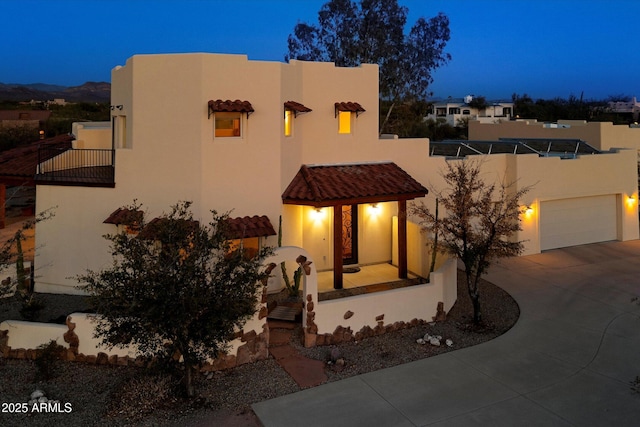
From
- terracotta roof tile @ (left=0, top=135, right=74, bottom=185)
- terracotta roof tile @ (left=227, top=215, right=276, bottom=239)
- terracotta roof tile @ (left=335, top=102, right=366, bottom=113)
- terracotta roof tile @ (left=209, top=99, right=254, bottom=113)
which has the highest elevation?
terracotta roof tile @ (left=335, top=102, right=366, bottom=113)

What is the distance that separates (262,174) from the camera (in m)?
15.0

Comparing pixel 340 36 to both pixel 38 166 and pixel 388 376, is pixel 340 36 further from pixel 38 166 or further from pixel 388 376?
pixel 388 376

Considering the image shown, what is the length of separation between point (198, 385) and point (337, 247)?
6409 millimetres

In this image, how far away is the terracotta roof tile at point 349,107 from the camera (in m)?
16.5

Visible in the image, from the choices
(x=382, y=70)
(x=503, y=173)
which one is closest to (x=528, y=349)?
(x=503, y=173)

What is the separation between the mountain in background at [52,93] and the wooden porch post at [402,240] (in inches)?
A: 2896

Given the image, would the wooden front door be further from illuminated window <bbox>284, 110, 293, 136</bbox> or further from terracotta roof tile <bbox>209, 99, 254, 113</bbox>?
terracotta roof tile <bbox>209, 99, 254, 113</bbox>

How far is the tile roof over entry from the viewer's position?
48.1 feet

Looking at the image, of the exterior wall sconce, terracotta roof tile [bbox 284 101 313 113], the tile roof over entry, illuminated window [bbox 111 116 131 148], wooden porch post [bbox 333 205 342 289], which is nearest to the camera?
the tile roof over entry

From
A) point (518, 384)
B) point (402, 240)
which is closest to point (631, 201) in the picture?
point (402, 240)

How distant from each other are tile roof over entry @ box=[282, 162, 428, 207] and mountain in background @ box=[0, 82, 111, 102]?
7186 cm

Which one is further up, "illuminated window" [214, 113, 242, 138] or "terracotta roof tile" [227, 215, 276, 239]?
"illuminated window" [214, 113, 242, 138]

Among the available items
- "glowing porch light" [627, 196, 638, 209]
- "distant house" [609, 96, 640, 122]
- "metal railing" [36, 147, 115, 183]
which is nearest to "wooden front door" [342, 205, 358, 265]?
"metal railing" [36, 147, 115, 183]

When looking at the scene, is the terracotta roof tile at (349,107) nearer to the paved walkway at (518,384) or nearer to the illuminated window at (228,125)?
the illuminated window at (228,125)
